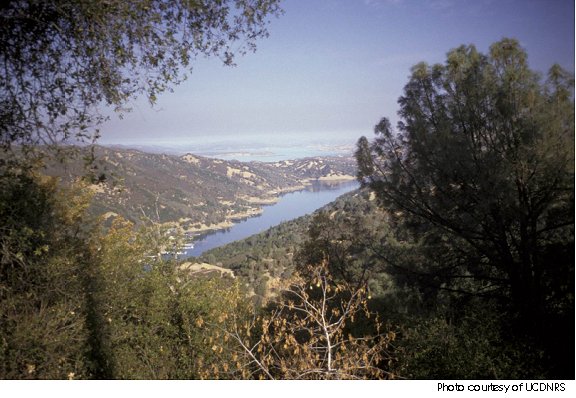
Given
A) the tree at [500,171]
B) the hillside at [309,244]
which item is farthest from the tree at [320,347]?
the tree at [500,171]

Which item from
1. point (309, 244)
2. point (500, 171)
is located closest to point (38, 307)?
point (500, 171)

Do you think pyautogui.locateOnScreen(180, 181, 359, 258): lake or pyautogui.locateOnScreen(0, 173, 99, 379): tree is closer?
pyautogui.locateOnScreen(0, 173, 99, 379): tree

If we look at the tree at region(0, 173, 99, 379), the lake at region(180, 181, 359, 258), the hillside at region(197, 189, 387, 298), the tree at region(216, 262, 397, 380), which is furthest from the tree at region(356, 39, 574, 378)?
the lake at region(180, 181, 359, 258)

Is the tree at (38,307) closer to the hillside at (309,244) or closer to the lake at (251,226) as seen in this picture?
the hillside at (309,244)

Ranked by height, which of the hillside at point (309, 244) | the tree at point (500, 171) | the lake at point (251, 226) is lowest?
the lake at point (251, 226)

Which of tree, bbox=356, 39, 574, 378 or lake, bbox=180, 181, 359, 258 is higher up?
tree, bbox=356, 39, 574, 378

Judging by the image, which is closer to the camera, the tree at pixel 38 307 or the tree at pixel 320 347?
the tree at pixel 320 347

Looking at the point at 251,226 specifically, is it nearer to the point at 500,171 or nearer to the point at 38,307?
the point at 38,307

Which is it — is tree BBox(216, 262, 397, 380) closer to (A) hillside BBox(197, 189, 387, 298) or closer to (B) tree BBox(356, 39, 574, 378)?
(A) hillside BBox(197, 189, 387, 298)
